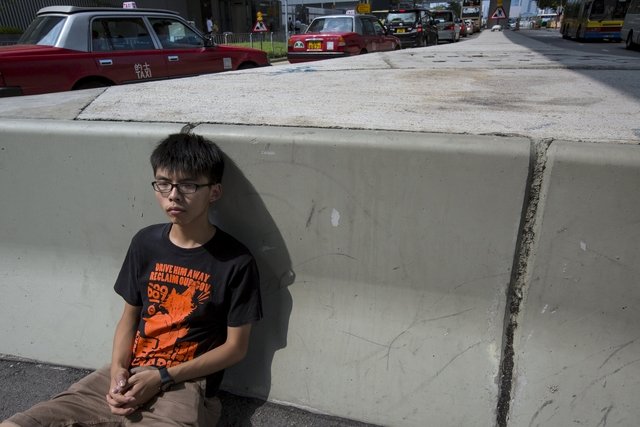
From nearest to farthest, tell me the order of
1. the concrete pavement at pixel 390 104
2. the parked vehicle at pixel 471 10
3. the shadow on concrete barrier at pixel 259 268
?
the shadow on concrete barrier at pixel 259 268 → the concrete pavement at pixel 390 104 → the parked vehicle at pixel 471 10

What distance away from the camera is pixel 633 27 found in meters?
16.4

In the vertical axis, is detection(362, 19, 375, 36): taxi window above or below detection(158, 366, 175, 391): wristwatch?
above

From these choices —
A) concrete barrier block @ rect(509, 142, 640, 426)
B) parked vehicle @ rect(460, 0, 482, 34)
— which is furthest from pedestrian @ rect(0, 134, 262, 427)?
parked vehicle @ rect(460, 0, 482, 34)

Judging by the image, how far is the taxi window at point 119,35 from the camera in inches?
275

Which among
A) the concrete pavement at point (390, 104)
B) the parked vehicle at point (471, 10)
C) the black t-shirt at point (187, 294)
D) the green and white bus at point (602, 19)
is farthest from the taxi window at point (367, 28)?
the parked vehicle at point (471, 10)

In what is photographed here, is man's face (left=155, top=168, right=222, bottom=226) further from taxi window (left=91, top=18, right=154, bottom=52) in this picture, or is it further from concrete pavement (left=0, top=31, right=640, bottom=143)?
taxi window (left=91, top=18, right=154, bottom=52)

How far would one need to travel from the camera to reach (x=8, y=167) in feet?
6.79

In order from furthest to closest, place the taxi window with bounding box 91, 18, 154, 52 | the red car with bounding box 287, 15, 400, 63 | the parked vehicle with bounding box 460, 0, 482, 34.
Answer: the parked vehicle with bounding box 460, 0, 482, 34 → the red car with bounding box 287, 15, 400, 63 → the taxi window with bounding box 91, 18, 154, 52

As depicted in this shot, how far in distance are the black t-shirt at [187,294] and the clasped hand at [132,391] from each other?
3.7 inches

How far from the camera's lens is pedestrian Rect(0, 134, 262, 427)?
5.55 feet

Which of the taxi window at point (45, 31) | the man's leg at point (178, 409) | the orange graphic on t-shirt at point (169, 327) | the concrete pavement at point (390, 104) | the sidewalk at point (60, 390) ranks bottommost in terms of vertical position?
the sidewalk at point (60, 390)

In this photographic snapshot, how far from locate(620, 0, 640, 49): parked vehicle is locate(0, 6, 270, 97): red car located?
14.9m

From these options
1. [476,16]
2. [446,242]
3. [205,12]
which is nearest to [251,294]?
[446,242]

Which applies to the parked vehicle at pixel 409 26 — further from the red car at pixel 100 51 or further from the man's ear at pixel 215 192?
the man's ear at pixel 215 192
